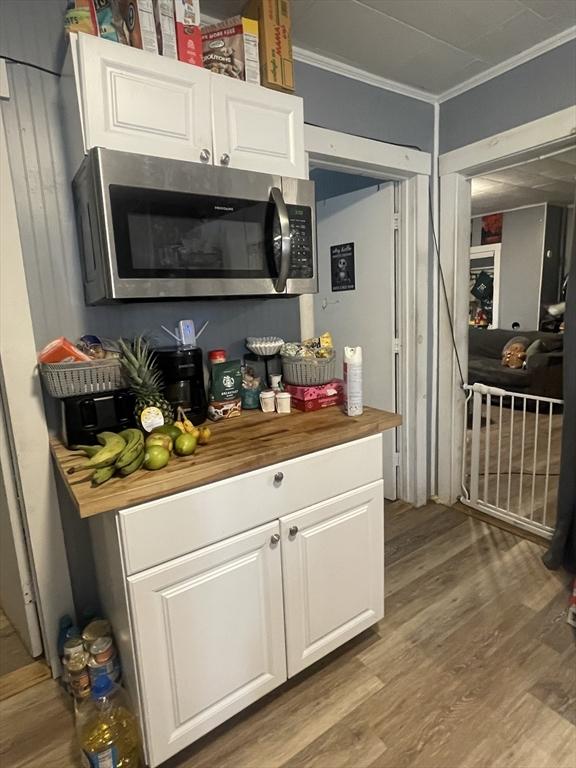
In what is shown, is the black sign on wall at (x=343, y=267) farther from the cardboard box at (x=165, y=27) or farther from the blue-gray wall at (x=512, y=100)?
the cardboard box at (x=165, y=27)

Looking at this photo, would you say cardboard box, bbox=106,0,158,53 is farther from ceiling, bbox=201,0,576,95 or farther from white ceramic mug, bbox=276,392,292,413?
white ceramic mug, bbox=276,392,292,413

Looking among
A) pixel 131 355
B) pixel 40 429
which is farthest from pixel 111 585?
pixel 131 355

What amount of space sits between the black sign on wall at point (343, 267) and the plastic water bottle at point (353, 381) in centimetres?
140

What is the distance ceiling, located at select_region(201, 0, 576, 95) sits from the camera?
1709mm

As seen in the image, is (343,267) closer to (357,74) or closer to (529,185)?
(357,74)

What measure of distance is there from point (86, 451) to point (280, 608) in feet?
2.54

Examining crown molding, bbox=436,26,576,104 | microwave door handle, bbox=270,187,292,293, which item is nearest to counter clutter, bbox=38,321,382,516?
microwave door handle, bbox=270,187,292,293

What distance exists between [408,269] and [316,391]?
4.06ft

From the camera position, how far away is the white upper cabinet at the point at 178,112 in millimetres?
1210

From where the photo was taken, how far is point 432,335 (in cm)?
270

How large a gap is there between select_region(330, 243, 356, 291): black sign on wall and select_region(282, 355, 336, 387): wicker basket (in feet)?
4.23

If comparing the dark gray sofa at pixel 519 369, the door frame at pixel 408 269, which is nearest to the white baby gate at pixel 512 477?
the door frame at pixel 408 269

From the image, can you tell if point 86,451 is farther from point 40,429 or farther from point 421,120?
point 421,120

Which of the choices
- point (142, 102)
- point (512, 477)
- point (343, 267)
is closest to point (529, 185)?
point (343, 267)
